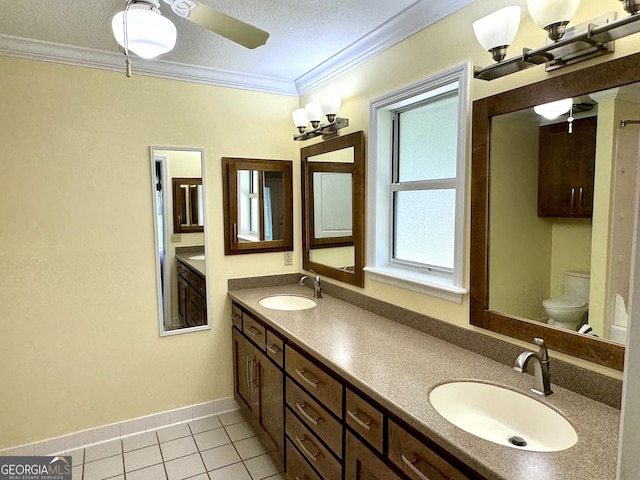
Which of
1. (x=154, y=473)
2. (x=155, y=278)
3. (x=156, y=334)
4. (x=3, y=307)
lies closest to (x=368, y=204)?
(x=155, y=278)

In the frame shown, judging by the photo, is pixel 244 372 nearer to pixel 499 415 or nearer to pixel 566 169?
pixel 499 415

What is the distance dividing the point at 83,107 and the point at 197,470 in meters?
2.24

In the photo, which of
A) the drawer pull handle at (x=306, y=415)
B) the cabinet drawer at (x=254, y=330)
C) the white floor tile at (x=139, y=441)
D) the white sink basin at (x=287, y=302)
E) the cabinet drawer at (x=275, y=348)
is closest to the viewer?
the drawer pull handle at (x=306, y=415)

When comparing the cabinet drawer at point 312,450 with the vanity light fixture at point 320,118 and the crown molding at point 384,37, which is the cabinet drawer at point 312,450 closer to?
the vanity light fixture at point 320,118

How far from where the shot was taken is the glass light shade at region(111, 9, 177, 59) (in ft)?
3.89

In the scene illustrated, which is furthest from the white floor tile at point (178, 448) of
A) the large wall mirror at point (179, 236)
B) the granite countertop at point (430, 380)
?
the granite countertop at point (430, 380)

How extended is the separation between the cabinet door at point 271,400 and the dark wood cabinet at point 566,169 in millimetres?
1507

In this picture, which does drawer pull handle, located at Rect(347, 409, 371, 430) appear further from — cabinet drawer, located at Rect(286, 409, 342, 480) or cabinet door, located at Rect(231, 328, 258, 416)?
cabinet door, located at Rect(231, 328, 258, 416)

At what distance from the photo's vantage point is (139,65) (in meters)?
2.42

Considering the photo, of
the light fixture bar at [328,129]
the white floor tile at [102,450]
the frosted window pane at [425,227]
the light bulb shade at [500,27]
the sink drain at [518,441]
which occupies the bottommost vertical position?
the white floor tile at [102,450]

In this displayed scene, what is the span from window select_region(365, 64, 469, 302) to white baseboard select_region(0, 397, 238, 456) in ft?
5.26

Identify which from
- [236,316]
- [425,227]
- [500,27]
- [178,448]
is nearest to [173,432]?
[178,448]

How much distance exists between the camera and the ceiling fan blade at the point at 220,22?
115cm

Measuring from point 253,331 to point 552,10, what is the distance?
2.10m
